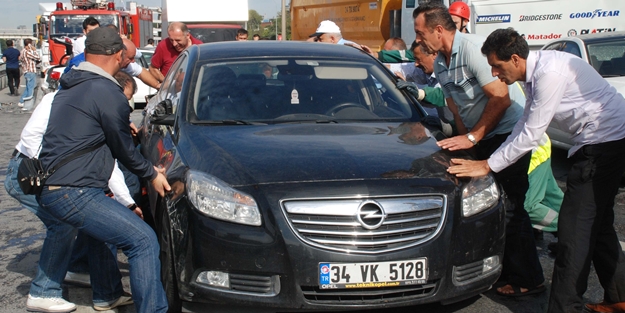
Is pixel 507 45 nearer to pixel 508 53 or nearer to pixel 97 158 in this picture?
pixel 508 53

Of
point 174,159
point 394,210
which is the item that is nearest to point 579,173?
point 394,210

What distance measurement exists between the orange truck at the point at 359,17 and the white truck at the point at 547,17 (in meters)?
2.61

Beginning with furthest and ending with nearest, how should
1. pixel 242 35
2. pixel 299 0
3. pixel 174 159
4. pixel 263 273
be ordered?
pixel 299 0
pixel 242 35
pixel 174 159
pixel 263 273

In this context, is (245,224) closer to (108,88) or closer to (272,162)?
(272,162)

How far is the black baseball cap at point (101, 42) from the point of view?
3645 mm

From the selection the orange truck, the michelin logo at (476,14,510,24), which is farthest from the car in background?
the orange truck

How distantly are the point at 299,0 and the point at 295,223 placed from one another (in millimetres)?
18636

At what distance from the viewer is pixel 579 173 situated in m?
3.76

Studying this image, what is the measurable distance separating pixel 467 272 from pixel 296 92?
6.12ft

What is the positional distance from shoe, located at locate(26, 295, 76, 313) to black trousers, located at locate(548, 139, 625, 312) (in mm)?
2806

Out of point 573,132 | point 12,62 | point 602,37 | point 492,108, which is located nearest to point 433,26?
point 492,108

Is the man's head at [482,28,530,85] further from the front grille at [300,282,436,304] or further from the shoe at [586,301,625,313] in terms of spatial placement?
the shoe at [586,301,625,313]

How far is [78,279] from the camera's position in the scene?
474 cm

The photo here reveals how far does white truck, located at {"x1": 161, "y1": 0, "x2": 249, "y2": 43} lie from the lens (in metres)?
24.6
